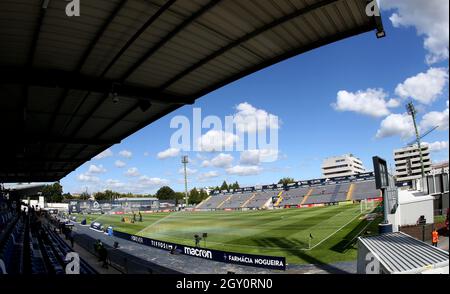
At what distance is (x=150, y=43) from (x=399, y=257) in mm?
8345

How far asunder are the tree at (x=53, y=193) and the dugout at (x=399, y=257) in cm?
12156

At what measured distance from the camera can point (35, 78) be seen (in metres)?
10.5

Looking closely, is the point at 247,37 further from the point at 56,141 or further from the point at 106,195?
the point at 106,195

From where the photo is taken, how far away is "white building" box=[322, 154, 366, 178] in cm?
11150

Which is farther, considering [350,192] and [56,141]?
[350,192]

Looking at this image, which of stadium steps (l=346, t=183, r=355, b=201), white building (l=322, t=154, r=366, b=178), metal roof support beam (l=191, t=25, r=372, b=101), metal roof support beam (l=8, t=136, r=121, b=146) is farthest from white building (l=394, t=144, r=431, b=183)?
metal roof support beam (l=191, t=25, r=372, b=101)

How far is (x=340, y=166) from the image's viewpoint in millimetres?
113688

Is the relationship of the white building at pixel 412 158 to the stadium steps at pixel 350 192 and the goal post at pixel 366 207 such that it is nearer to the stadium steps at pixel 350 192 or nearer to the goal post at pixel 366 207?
the stadium steps at pixel 350 192

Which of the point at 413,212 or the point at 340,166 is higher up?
the point at 340,166

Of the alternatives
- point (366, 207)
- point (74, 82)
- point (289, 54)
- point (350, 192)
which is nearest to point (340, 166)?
point (350, 192)

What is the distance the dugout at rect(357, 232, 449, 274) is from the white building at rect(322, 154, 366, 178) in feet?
Answer: 354

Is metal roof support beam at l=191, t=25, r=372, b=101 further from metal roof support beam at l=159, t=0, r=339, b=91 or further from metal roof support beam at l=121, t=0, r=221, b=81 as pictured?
metal roof support beam at l=121, t=0, r=221, b=81
